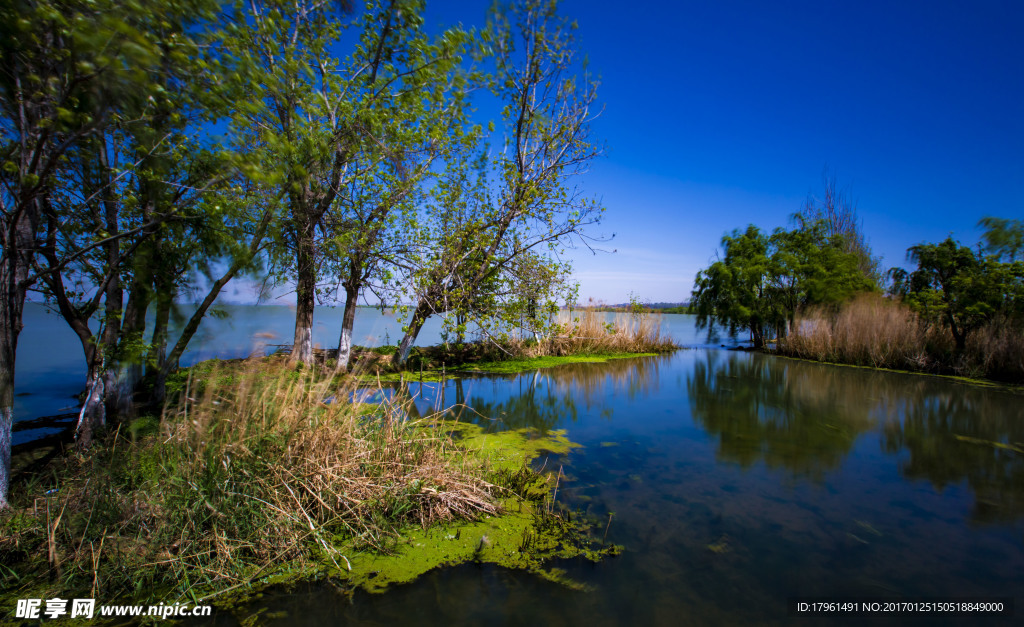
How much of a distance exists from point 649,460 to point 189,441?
13.9 feet

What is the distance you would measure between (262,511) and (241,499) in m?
0.17

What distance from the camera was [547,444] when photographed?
536 cm

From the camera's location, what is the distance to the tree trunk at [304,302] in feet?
25.6

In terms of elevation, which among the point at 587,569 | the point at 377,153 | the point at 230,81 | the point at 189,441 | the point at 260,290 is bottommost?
the point at 587,569

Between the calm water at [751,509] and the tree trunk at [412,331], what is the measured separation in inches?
75.1

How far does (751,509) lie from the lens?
3717 mm

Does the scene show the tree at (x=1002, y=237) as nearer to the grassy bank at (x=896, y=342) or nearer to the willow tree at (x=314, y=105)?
the grassy bank at (x=896, y=342)

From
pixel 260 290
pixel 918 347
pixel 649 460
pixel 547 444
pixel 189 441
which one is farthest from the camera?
pixel 918 347

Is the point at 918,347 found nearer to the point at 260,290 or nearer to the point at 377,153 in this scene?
the point at 377,153

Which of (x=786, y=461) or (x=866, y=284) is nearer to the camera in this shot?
(x=786, y=461)

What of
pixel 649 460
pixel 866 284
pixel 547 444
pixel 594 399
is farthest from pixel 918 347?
pixel 547 444

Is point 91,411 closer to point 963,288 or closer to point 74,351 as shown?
point 74,351

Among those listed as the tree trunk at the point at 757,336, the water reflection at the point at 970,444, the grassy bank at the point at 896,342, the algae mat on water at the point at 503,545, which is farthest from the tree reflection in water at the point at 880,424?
the tree trunk at the point at 757,336

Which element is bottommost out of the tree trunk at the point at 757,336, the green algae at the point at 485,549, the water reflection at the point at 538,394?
Result: the green algae at the point at 485,549
